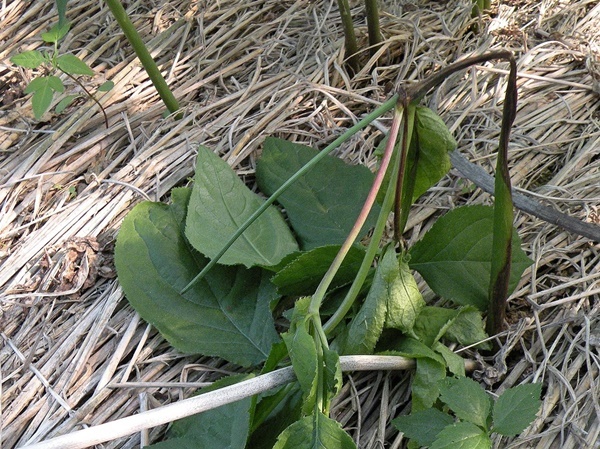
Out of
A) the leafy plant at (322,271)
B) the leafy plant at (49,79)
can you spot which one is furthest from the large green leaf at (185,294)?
the leafy plant at (49,79)

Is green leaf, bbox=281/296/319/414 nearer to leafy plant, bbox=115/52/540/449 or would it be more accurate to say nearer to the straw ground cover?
leafy plant, bbox=115/52/540/449

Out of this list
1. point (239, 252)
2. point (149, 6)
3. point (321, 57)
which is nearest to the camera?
point (239, 252)

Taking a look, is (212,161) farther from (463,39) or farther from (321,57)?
(463,39)

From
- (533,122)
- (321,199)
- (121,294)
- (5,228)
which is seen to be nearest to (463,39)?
(533,122)

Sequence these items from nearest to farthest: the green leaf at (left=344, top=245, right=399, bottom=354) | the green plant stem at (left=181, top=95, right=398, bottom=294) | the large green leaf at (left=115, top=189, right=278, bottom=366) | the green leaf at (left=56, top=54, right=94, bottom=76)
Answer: the green plant stem at (left=181, top=95, right=398, bottom=294), the green leaf at (left=344, top=245, right=399, bottom=354), the large green leaf at (left=115, top=189, right=278, bottom=366), the green leaf at (left=56, top=54, right=94, bottom=76)

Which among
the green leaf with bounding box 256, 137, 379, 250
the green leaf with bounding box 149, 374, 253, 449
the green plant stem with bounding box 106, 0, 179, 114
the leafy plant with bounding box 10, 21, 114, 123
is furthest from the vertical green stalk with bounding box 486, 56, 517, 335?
the leafy plant with bounding box 10, 21, 114, 123

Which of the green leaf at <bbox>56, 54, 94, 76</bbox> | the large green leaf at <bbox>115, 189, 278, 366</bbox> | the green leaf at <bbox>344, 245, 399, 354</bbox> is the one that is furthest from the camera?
the green leaf at <bbox>56, 54, 94, 76</bbox>
